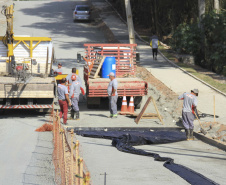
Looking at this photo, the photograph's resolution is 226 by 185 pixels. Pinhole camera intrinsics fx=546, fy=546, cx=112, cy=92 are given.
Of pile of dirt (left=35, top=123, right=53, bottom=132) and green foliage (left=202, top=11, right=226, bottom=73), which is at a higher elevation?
green foliage (left=202, top=11, right=226, bottom=73)

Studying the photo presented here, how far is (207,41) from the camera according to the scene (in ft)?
122

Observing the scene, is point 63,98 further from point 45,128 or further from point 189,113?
point 189,113

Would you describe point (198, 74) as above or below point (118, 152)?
above

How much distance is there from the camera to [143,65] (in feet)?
107

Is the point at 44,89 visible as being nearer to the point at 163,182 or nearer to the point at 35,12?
the point at 163,182

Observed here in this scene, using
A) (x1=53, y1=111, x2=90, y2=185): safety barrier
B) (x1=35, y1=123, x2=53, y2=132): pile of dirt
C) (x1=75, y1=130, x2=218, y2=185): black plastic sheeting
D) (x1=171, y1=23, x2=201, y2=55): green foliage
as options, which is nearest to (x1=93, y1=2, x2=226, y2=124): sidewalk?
(x1=171, y1=23, x2=201, y2=55): green foliage

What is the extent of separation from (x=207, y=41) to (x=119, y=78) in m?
17.1

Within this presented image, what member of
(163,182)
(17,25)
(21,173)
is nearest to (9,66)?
(21,173)

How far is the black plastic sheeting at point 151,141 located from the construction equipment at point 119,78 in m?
3.15

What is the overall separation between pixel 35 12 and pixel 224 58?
29.8 meters

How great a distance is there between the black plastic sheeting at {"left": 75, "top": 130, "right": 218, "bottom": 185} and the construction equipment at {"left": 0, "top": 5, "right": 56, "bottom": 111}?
2.84 metres

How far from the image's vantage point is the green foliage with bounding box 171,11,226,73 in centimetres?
3412

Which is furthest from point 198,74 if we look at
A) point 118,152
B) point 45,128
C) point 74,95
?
point 118,152

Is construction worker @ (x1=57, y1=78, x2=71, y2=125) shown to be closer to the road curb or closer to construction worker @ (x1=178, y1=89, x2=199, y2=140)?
construction worker @ (x1=178, y1=89, x2=199, y2=140)
